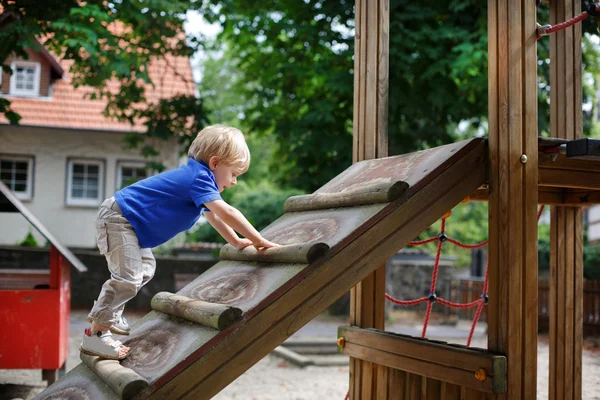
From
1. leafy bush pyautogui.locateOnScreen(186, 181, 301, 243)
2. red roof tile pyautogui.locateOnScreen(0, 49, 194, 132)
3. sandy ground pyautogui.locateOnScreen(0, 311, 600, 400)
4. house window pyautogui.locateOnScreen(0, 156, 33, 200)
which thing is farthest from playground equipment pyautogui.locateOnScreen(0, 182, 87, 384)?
house window pyautogui.locateOnScreen(0, 156, 33, 200)

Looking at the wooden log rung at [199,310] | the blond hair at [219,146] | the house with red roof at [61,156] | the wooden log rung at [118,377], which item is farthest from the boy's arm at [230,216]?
the house with red roof at [61,156]

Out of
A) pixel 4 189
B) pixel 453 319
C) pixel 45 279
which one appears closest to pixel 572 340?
pixel 4 189

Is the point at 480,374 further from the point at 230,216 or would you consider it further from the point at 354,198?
the point at 230,216

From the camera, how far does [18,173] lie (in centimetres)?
1930

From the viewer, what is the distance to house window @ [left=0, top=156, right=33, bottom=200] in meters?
19.1

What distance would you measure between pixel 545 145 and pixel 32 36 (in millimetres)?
7238

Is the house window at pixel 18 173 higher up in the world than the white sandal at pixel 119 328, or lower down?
higher up

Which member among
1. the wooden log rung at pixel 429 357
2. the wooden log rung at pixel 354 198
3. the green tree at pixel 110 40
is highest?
the green tree at pixel 110 40

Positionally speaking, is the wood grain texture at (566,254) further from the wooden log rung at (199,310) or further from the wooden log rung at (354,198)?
the wooden log rung at (199,310)

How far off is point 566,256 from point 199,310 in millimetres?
2693

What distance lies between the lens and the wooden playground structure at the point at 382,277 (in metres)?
2.79

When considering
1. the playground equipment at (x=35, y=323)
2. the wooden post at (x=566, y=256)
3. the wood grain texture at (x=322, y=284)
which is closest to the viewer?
the wood grain texture at (x=322, y=284)

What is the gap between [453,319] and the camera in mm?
13875

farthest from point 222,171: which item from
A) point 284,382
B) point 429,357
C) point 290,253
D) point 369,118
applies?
point 284,382
